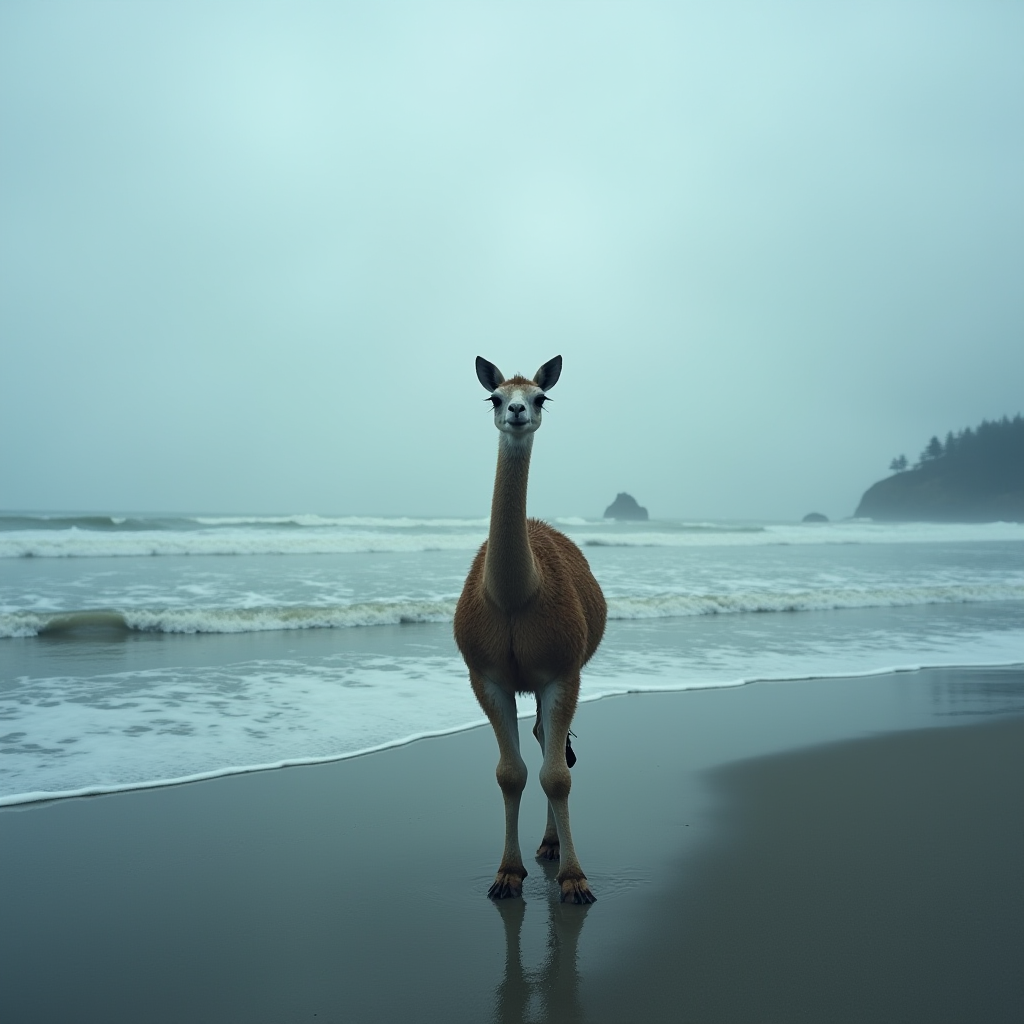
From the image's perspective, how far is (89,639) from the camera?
1027cm

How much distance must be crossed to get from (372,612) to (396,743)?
6.15m

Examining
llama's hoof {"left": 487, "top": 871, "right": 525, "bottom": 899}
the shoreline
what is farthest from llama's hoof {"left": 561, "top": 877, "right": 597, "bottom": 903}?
the shoreline

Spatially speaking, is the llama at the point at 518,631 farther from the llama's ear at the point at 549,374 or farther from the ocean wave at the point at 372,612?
the ocean wave at the point at 372,612

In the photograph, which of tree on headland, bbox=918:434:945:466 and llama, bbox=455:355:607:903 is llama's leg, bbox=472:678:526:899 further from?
tree on headland, bbox=918:434:945:466

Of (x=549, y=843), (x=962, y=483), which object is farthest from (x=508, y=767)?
(x=962, y=483)

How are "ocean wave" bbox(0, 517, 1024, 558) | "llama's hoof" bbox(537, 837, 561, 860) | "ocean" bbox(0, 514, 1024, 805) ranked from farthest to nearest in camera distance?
1. "ocean wave" bbox(0, 517, 1024, 558)
2. "ocean" bbox(0, 514, 1024, 805)
3. "llama's hoof" bbox(537, 837, 561, 860)

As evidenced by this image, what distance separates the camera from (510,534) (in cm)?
350

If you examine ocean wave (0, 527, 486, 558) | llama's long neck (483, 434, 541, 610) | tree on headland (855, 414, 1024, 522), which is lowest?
ocean wave (0, 527, 486, 558)

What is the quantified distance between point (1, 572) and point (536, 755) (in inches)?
654

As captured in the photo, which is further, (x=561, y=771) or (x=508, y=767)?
(x=508, y=767)

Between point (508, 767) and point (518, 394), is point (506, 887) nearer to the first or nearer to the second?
point (508, 767)

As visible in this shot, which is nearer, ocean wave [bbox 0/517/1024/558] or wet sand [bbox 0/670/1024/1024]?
wet sand [bbox 0/670/1024/1024]

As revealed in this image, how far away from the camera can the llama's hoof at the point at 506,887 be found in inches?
140

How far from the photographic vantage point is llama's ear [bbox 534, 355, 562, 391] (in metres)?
3.65
